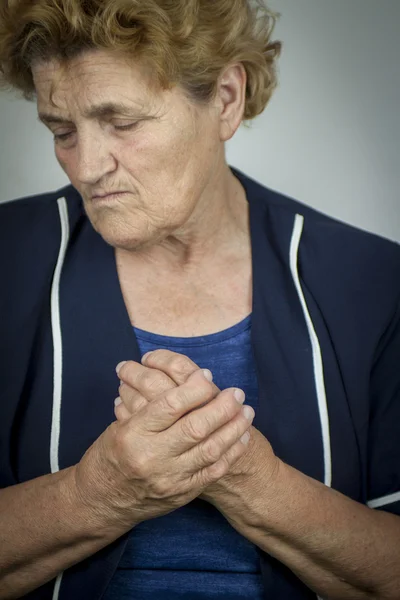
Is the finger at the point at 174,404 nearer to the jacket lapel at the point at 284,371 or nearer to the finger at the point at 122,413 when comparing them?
the finger at the point at 122,413

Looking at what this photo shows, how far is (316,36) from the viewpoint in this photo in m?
2.34

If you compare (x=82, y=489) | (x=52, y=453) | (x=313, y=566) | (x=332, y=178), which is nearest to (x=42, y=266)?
(x=52, y=453)

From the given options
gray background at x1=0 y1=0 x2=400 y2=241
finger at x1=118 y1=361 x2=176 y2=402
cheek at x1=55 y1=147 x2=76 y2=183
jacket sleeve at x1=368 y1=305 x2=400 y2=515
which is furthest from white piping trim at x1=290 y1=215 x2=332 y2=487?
gray background at x1=0 y1=0 x2=400 y2=241

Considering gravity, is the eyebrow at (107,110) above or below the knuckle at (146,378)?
above

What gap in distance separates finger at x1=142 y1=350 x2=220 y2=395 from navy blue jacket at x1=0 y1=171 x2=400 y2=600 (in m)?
0.19

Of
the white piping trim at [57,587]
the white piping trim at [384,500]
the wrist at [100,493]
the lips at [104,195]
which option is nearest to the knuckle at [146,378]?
the wrist at [100,493]

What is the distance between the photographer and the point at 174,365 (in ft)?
4.80

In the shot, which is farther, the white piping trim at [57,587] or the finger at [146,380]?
the white piping trim at [57,587]

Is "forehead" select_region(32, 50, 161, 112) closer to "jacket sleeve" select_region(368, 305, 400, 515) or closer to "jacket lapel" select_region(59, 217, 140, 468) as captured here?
"jacket lapel" select_region(59, 217, 140, 468)

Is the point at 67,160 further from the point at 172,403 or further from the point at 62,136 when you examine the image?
the point at 172,403

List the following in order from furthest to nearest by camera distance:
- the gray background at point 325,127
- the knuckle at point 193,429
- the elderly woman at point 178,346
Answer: the gray background at point 325,127 → the elderly woman at point 178,346 → the knuckle at point 193,429

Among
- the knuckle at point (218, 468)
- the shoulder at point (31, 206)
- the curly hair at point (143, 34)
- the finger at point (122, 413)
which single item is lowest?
the knuckle at point (218, 468)

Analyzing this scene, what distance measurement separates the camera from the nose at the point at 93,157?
1.54m

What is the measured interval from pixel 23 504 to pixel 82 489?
0.14 meters
